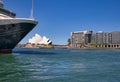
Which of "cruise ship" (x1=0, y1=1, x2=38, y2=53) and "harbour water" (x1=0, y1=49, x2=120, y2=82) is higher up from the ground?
"cruise ship" (x1=0, y1=1, x2=38, y2=53)

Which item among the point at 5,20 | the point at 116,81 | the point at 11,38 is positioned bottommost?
the point at 116,81

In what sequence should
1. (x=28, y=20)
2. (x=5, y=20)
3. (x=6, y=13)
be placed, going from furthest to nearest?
1. (x=6, y=13)
2. (x=28, y=20)
3. (x=5, y=20)

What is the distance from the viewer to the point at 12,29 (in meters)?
50.3

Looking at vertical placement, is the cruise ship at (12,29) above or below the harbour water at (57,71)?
above

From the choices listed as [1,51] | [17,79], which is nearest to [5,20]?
[1,51]

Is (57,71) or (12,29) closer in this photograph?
(57,71)

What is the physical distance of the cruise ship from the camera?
48938 mm

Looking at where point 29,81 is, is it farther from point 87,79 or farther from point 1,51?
point 1,51

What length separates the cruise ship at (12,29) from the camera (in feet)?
161

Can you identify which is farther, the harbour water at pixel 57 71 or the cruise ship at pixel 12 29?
the cruise ship at pixel 12 29

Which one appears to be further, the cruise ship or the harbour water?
the cruise ship

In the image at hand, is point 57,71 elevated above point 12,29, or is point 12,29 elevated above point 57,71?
point 12,29

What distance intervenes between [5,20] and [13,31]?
2.63 metres

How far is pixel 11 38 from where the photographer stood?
50781 mm
